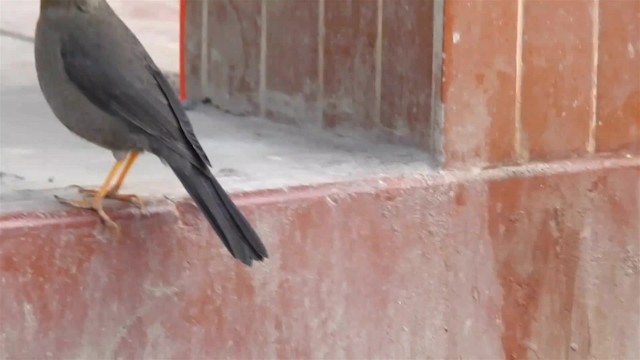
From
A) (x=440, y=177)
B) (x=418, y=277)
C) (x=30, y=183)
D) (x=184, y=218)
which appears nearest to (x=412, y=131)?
(x=440, y=177)

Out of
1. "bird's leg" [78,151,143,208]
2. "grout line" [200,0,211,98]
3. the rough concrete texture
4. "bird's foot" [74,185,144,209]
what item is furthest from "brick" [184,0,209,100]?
"bird's foot" [74,185,144,209]

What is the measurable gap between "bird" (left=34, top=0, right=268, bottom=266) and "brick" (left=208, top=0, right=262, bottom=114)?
0.98 m

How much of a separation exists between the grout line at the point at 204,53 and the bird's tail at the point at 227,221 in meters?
1.48

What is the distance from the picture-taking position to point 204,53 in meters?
3.84

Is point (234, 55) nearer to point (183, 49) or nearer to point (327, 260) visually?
point (183, 49)

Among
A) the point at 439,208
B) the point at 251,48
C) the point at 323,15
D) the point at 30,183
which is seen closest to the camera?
the point at 30,183

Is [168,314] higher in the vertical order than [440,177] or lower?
lower

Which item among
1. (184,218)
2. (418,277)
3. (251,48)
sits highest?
(251,48)

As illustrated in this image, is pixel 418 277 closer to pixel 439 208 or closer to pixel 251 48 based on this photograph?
pixel 439 208

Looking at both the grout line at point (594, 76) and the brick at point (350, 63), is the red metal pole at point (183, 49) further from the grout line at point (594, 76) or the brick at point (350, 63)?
the grout line at point (594, 76)

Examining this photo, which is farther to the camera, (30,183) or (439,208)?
(439,208)

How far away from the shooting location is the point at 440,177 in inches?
111

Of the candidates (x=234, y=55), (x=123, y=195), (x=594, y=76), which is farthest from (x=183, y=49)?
(x=123, y=195)

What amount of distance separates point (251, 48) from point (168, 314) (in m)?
1.32
